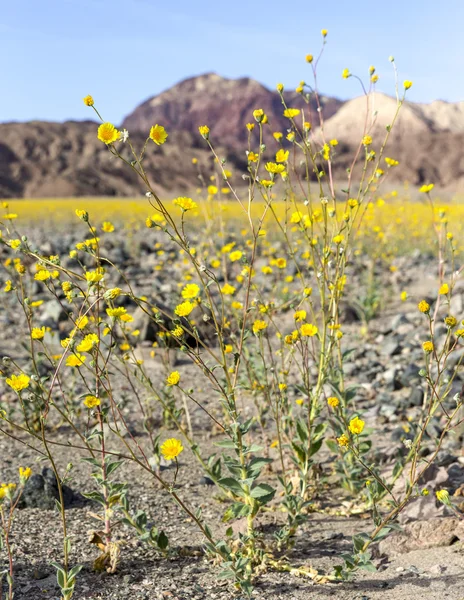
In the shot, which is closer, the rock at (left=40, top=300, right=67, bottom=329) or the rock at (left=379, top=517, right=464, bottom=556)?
the rock at (left=379, top=517, right=464, bottom=556)

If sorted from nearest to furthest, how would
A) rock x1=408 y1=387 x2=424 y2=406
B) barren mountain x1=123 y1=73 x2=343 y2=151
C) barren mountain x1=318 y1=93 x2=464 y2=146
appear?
rock x1=408 y1=387 x2=424 y2=406
barren mountain x1=318 y1=93 x2=464 y2=146
barren mountain x1=123 y1=73 x2=343 y2=151

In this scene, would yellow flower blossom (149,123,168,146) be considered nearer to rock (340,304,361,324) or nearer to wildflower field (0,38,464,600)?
wildflower field (0,38,464,600)

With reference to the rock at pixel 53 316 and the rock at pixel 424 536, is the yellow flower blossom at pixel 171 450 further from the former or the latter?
the rock at pixel 53 316

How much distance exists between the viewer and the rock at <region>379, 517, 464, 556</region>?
7.89 ft

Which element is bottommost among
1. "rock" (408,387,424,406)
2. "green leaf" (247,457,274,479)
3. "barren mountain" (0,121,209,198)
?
"rock" (408,387,424,406)

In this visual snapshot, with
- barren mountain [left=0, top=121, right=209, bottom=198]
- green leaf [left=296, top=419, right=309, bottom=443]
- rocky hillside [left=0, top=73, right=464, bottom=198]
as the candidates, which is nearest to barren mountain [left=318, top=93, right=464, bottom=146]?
rocky hillside [left=0, top=73, right=464, bottom=198]

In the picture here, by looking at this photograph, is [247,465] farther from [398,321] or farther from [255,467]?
[398,321]

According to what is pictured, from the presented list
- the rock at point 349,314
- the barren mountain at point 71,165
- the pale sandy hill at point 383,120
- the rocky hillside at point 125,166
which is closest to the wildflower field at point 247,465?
the rock at point 349,314

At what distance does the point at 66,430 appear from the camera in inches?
153

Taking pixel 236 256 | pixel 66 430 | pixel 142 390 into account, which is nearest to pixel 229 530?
pixel 236 256

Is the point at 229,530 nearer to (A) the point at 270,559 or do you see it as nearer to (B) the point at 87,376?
(A) the point at 270,559

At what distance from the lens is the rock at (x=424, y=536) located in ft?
7.89

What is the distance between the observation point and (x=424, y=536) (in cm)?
243

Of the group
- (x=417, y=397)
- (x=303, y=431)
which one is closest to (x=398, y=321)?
(x=417, y=397)
